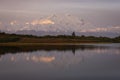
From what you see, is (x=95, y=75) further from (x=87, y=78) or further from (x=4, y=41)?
(x=4, y=41)

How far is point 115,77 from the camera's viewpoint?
63.0 feet

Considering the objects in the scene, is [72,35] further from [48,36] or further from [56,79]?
A: [56,79]

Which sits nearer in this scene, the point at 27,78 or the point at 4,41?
the point at 27,78

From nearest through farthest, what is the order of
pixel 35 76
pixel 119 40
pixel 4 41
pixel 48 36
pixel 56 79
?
1. pixel 56 79
2. pixel 35 76
3. pixel 4 41
4. pixel 48 36
5. pixel 119 40

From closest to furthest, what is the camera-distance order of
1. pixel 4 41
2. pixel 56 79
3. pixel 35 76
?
pixel 56 79
pixel 35 76
pixel 4 41

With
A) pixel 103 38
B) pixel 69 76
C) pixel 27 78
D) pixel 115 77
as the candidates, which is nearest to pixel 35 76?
pixel 27 78

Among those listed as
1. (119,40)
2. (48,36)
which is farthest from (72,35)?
(119,40)

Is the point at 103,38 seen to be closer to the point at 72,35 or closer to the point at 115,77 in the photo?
the point at 72,35

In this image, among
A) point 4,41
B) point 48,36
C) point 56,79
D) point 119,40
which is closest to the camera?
point 56,79

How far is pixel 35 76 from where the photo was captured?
64.7ft

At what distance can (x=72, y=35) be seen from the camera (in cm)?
12319

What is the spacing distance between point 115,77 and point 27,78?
19.5 ft

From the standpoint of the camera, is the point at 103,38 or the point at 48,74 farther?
the point at 103,38

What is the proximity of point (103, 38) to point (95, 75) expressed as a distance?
107750 millimetres
